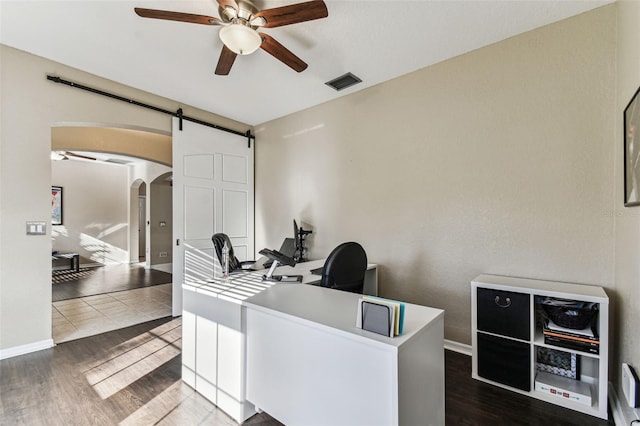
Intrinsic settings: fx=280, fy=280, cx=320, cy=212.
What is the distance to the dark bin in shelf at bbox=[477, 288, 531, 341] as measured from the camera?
Answer: 81.2 inches

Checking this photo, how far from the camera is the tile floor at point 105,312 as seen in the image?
10.7 ft

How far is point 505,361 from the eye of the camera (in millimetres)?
2135

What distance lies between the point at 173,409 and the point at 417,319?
5.72ft

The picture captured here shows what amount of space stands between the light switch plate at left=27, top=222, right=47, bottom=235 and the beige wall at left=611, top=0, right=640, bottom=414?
472 cm

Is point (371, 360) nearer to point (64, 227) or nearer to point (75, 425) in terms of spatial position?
point (75, 425)

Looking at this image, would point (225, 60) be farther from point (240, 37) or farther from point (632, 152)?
point (632, 152)

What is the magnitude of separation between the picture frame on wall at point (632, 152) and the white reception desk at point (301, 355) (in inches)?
51.9

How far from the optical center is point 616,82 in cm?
207

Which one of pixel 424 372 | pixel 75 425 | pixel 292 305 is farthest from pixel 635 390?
pixel 75 425

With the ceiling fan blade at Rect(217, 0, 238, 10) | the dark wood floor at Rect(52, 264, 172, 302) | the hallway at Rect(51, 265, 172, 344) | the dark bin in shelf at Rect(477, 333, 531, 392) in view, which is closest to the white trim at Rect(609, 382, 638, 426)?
the dark bin in shelf at Rect(477, 333, 531, 392)

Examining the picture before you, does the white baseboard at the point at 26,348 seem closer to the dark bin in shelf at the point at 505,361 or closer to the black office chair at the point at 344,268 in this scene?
the black office chair at the point at 344,268

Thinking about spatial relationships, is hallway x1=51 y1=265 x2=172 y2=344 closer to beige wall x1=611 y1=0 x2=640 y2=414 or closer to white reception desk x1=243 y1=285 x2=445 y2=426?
white reception desk x1=243 y1=285 x2=445 y2=426

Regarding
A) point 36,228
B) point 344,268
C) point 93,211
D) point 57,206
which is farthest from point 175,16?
point 93,211

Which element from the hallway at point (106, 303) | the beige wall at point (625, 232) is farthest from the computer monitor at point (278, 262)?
the hallway at point (106, 303)
